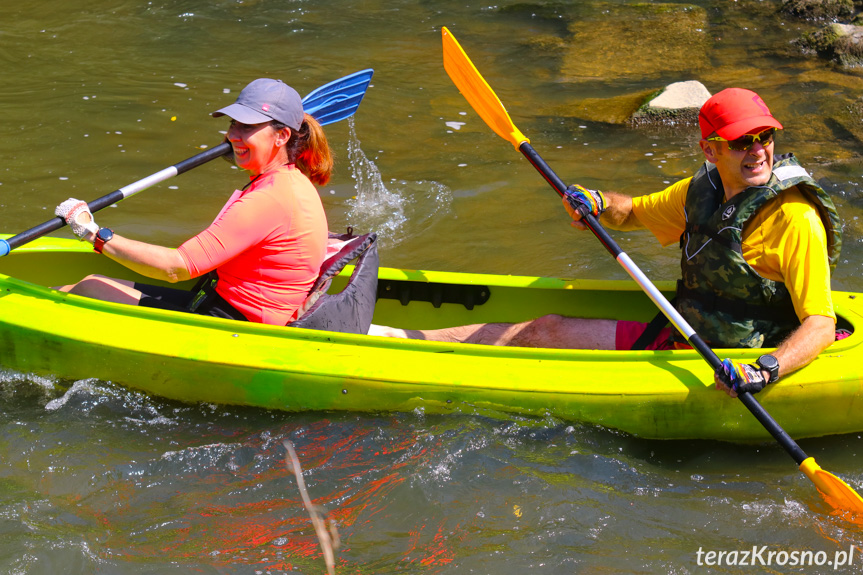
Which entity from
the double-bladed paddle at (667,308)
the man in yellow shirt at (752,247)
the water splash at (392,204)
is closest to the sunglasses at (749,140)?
the man in yellow shirt at (752,247)

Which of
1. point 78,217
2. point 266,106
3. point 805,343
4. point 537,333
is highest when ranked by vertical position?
point 266,106

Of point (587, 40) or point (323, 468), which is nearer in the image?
point (323, 468)

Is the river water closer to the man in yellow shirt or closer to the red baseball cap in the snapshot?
the man in yellow shirt

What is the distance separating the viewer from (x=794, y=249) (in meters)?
2.72

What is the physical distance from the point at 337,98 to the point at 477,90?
2.53ft

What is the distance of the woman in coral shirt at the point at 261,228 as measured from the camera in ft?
9.25

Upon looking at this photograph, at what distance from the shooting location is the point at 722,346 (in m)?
3.08

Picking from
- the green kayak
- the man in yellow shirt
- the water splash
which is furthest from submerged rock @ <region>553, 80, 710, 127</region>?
the man in yellow shirt

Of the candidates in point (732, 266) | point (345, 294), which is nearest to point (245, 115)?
point (345, 294)

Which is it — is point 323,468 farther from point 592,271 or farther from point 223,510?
point 592,271

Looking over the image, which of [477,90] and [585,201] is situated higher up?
[477,90]

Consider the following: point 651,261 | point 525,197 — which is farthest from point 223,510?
point 525,197

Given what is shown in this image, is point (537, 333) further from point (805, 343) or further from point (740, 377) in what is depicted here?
point (805, 343)

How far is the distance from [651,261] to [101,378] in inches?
122
